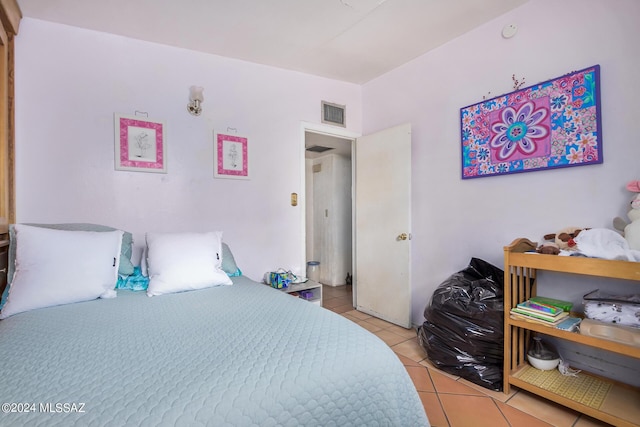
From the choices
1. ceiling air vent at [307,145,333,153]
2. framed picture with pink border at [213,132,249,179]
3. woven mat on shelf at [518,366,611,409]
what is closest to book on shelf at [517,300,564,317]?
woven mat on shelf at [518,366,611,409]

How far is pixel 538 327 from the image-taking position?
5.31ft

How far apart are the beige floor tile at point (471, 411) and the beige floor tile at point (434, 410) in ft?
0.08

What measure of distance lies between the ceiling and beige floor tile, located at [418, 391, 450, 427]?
8.14 ft

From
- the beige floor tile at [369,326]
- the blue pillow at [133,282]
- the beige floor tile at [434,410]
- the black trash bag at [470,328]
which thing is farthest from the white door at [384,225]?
the blue pillow at [133,282]

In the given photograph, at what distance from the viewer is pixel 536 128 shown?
1.96 metres

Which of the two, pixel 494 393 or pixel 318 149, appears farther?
pixel 318 149

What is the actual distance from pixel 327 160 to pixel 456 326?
10.3ft

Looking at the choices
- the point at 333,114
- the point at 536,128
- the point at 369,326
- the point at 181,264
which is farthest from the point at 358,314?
the point at 536,128

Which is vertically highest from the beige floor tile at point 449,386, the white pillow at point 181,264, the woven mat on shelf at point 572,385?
the white pillow at point 181,264

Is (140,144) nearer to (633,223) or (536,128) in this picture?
(536,128)

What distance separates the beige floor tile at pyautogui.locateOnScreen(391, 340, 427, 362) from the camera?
2.23 meters

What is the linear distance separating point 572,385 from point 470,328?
56cm

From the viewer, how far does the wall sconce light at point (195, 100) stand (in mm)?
2406

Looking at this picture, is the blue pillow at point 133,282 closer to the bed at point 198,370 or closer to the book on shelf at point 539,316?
the bed at point 198,370
